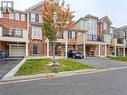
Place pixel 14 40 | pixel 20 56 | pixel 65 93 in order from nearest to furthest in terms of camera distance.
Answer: pixel 65 93 < pixel 14 40 < pixel 20 56

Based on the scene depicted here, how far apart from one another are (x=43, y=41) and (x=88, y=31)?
13.3 meters

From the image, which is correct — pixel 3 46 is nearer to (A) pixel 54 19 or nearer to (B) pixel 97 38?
(A) pixel 54 19

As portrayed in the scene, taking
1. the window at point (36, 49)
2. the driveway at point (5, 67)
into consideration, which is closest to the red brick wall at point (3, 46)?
the window at point (36, 49)

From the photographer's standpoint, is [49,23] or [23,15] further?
[23,15]

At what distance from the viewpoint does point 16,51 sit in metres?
38.5

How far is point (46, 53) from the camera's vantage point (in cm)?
4088

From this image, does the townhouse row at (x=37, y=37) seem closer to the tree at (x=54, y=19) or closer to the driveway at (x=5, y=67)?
the driveway at (x=5, y=67)

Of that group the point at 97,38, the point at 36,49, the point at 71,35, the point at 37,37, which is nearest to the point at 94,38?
the point at 97,38

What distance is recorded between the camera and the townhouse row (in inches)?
1442

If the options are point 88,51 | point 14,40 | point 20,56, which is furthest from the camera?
point 88,51

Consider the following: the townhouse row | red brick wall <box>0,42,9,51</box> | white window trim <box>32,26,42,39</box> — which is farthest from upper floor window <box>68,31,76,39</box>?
red brick wall <box>0,42,9,51</box>

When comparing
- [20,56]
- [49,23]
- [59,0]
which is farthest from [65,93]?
[20,56]

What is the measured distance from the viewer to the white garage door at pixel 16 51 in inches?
1495

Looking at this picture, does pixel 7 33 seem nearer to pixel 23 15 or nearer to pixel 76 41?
pixel 23 15
